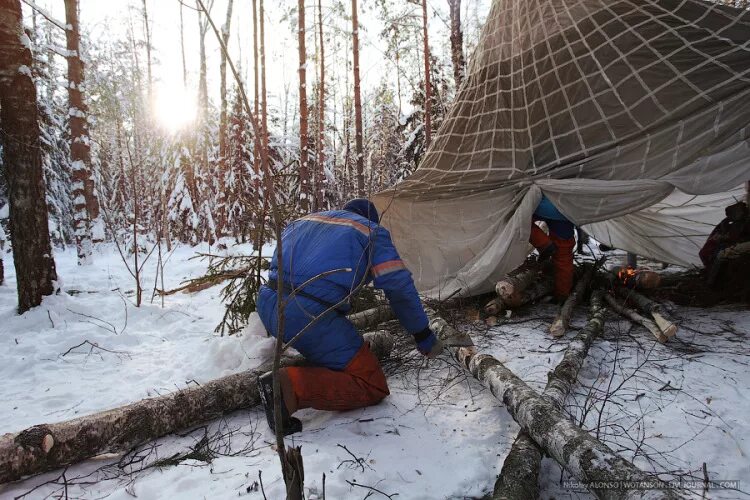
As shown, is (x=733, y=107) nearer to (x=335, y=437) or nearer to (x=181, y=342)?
(x=335, y=437)

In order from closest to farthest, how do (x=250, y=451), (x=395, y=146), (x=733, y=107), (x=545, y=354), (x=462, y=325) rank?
(x=250, y=451), (x=545, y=354), (x=733, y=107), (x=462, y=325), (x=395, y=146)

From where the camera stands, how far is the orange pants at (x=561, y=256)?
459 centimetres

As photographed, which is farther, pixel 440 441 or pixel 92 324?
pixel 92 324

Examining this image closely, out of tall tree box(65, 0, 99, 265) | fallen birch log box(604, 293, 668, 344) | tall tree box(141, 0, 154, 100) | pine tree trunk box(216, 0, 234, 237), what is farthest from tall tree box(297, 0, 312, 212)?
tall tree box(141, 0, 154, 100)

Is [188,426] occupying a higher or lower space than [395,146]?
lower

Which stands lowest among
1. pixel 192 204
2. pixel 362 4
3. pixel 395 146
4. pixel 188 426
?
pixel 188 426

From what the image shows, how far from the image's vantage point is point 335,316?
2602mm

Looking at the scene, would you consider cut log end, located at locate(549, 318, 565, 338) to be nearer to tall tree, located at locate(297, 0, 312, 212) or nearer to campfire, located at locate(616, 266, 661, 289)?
campfire, located at locate(616, 266, 661, 289)

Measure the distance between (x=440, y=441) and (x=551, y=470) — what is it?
560mm

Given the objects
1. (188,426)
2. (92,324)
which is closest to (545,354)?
(188,426)

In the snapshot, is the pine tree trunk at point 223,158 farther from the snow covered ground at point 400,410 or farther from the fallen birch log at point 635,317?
the fallen birch log at point 635,317

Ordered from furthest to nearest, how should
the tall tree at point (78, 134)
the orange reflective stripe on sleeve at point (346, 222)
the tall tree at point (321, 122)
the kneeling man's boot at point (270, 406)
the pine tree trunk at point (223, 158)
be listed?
the tall tree at point (321, 122)
the pine tree trunk at point (223, 158)
the tall tree at point (78, 134)
the orange reflective stripe on sleeve at point (346, 222)
the kneeling man's boot at point (270, 406)

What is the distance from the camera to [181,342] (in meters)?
4.09

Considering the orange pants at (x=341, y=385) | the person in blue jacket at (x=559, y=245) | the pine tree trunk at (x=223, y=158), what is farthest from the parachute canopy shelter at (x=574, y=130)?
the pine tree trunk at (x=223, y=158)
